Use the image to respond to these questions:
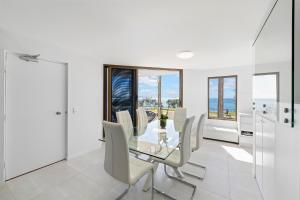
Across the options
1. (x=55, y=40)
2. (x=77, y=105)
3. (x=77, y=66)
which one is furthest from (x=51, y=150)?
(x=55, y=40)

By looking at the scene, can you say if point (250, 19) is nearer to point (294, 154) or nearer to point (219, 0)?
point (219, 0)

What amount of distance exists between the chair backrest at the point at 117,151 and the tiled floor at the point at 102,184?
633mm

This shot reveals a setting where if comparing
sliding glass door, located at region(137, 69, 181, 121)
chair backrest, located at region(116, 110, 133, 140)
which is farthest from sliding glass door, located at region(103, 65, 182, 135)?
chair backrest, located at region(116, 110, 133, 140)

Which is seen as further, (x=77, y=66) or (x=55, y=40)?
(x=77, y=66)

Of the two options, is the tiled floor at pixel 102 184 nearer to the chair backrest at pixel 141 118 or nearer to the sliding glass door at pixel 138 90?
the chair backrest at pixel 141 118

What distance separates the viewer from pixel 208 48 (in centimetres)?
273

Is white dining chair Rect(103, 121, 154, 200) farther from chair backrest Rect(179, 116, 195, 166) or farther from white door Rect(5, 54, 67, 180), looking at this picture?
white door Rect(5, 54, 67, 180)

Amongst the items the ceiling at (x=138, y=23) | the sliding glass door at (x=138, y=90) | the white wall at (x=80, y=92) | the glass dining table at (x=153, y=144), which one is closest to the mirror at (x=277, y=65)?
the ceiling at (x=138, y=23)

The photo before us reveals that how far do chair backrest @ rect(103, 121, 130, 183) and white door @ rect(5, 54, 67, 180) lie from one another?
1.77 meters

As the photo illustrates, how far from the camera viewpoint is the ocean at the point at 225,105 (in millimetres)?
4371

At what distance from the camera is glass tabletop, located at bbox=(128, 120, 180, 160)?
69.2 inches

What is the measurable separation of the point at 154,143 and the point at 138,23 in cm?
165

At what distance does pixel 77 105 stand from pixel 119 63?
1512mm

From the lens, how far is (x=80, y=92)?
3.06 meters
